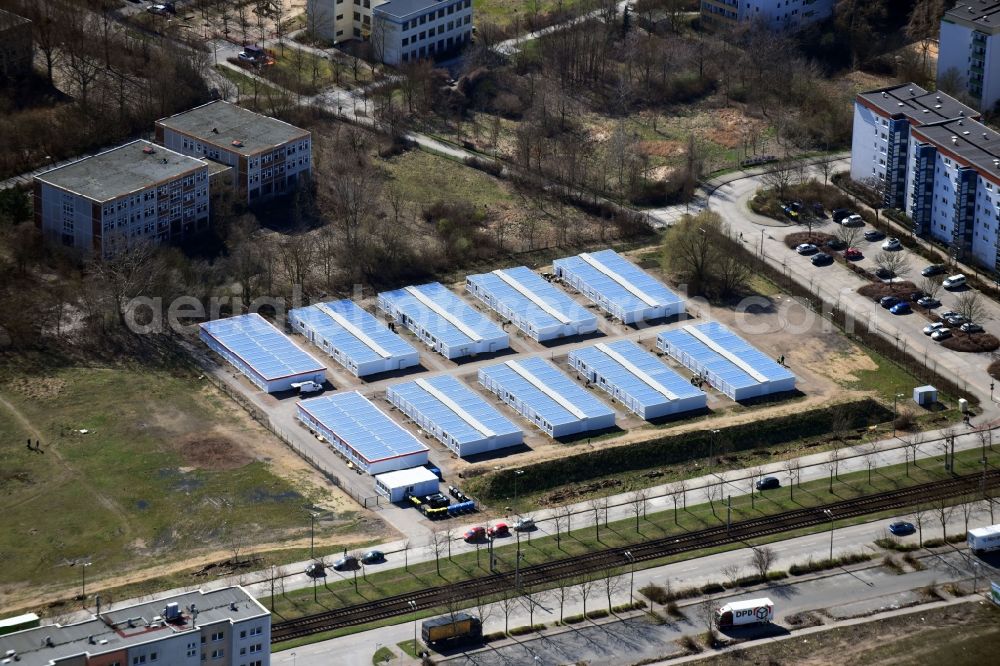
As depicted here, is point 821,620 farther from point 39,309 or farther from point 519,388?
point 39,309

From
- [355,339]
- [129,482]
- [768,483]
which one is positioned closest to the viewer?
[129,482]

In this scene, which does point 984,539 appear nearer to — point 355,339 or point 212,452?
point 355,339

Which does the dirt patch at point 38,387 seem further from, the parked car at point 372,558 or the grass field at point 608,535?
the grass field at point 608,535

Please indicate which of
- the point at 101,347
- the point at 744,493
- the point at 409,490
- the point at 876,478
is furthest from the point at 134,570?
the point at 876,478

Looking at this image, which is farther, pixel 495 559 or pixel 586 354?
pixel 586 354

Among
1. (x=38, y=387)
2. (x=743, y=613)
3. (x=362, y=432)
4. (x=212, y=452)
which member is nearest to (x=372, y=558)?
(x=362, y=432)

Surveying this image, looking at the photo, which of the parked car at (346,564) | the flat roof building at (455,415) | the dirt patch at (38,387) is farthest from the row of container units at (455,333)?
the parked car at (346,564)
